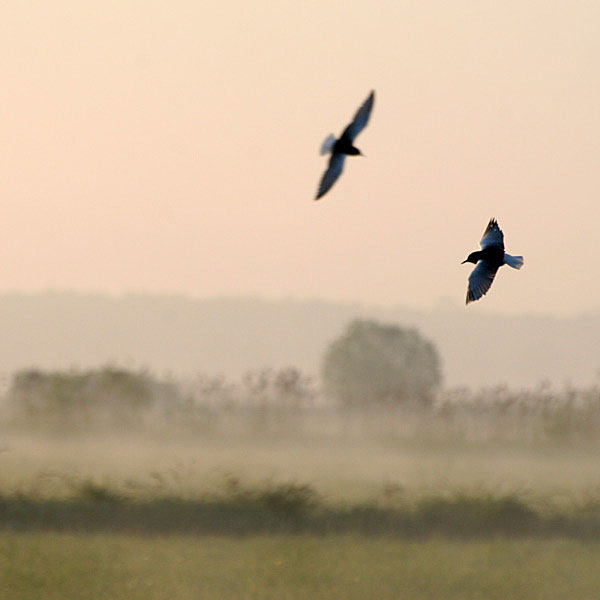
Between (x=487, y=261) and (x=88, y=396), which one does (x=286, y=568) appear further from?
(x=487, y=261)

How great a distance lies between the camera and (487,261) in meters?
6.68

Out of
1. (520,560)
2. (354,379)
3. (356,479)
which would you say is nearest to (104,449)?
(356,479)

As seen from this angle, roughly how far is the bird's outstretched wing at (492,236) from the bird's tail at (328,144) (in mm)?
980

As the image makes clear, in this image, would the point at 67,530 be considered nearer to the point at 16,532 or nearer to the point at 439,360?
the point at 16,532

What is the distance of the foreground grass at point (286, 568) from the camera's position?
1027 cm

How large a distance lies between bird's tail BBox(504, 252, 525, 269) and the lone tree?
49.5 feet

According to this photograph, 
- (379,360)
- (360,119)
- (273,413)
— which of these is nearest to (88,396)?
(273,413)

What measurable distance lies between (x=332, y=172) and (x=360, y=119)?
32 centimetres

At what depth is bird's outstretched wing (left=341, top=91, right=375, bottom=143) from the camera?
265 inches

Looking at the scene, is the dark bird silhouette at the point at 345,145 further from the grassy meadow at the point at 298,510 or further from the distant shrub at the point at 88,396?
the distant shrub at the point at 88,396

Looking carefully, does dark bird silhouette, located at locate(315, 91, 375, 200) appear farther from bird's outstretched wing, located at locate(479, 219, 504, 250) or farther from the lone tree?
the lone tree

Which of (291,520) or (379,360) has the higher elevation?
(379,360)

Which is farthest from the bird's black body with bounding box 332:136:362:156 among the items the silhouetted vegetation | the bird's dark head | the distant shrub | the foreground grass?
the distant shrub

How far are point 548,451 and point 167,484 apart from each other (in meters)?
3.90
